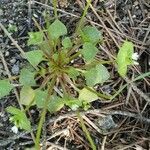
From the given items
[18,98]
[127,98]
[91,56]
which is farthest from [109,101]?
[18,98]

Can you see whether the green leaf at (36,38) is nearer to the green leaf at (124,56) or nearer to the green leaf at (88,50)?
the green leaf at (88,50)

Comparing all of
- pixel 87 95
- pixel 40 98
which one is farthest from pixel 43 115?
pixel 87 95

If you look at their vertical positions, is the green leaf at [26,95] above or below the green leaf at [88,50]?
below

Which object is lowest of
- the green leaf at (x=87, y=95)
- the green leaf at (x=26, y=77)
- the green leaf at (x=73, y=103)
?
the green leaf at (x=87, y=95)

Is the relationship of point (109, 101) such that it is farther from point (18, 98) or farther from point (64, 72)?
point (18, 98)

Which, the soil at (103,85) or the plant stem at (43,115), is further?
the soil at (103,85)

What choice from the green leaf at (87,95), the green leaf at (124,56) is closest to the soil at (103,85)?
the green leaf at (87,95)
